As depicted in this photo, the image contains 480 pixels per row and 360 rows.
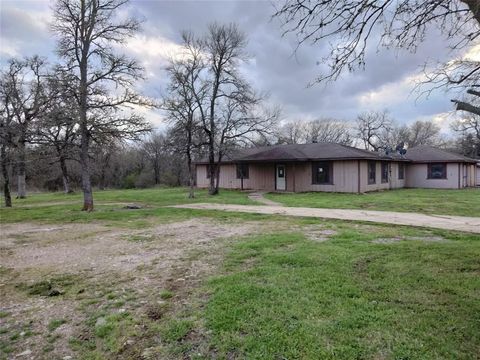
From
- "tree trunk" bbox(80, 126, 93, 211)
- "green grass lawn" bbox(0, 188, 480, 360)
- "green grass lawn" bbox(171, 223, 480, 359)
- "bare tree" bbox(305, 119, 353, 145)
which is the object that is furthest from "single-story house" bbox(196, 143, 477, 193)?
"bare tree" bbox(305, 119, 353, 145)

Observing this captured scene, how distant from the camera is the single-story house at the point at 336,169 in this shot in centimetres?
2259

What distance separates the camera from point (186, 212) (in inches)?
549

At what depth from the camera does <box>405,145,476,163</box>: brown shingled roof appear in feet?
87.0

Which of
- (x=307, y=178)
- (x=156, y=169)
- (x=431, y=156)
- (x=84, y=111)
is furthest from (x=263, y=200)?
(x=156, y=169)

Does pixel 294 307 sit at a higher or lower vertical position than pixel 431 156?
lower

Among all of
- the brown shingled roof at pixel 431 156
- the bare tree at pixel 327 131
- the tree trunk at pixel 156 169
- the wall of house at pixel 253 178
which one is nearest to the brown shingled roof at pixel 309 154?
the wall of house at pixel 253 178

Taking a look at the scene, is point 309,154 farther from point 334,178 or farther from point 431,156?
point 431,156

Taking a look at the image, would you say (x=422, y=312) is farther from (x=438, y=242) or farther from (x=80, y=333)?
(x=438, y=242)

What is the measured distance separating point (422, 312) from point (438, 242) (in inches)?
162

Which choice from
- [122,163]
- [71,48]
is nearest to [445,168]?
[71,48]

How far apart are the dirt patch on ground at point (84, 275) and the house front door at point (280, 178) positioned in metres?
15.3

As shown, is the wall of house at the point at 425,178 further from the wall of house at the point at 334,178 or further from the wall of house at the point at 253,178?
the wall of house at the point at 253,178

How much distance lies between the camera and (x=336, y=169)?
2289 centimetres

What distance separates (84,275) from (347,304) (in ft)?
13.1
